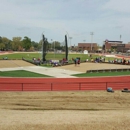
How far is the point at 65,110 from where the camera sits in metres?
12.2

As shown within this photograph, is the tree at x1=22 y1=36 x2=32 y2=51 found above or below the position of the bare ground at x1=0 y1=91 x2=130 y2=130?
above

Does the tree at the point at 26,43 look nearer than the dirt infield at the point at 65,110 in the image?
No

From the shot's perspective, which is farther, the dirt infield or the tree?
the tree

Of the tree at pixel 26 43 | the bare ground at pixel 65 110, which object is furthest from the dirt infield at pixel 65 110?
the tree at pixel 26 43

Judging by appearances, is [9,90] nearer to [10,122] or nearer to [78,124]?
[10,122]

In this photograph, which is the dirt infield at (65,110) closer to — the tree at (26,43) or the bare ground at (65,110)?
the bare ground at (65,110)

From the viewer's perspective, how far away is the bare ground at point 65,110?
31.3 ft

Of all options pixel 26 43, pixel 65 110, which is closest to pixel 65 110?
pixel 65 110

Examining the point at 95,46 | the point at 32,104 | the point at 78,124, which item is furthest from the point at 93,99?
the point at 95,46

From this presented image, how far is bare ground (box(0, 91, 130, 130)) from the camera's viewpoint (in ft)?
31.3

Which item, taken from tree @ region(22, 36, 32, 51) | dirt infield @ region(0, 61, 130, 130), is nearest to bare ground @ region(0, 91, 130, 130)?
dirt infield @ region(0, 61, 130, 130)

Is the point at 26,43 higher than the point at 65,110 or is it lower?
higher

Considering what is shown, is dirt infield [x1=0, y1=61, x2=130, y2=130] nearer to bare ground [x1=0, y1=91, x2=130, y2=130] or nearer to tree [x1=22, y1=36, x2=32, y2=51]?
bare ground [x1=0, y1=91, x2=130, y2=130]

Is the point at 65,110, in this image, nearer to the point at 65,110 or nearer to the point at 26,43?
the point at 65,110
